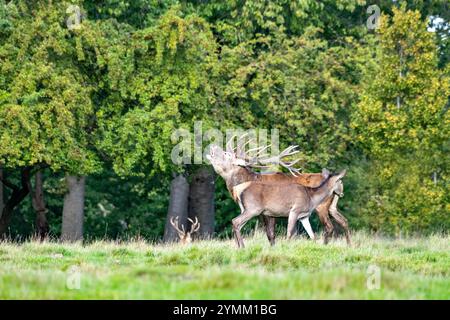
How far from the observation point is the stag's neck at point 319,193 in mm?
20250

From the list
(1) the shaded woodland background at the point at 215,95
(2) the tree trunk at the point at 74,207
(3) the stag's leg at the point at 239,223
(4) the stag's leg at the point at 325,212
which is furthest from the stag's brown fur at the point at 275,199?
(2) the tree trunk at the point at 74,207

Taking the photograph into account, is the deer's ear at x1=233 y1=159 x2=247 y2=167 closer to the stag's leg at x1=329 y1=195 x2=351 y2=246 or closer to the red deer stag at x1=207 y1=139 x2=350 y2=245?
the red deer stag at x1=207 y1=139 x2=350 y2=245

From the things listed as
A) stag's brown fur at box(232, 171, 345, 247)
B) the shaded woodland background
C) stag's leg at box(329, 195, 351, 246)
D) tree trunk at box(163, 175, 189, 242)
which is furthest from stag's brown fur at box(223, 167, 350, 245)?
tree trunk at box(163, 175, 189, 242)

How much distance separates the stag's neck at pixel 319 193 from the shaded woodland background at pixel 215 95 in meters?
4.85

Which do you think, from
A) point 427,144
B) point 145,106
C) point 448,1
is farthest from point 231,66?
point 448,1

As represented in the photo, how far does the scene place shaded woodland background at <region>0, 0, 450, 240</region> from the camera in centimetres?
2419

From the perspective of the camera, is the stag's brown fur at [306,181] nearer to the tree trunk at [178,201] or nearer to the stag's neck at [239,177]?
the stag's neck at [239,177]

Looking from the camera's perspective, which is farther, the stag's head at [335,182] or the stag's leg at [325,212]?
the stag's leg at [325,212]

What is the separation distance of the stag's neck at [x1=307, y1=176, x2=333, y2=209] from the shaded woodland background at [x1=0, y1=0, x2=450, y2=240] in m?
4.85

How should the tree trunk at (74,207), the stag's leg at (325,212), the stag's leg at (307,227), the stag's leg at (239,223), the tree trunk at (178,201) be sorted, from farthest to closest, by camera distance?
the tree trunk at (178,201), the tree trunk at (74,207), the stag's leg at (325,212), the stag's leg at (307,227), the stag's leg at (239,223)

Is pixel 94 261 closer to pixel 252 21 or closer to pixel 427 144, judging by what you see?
pixel 427 144

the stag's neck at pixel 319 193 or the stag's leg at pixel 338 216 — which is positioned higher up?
the stag's neck at pixel 319 193

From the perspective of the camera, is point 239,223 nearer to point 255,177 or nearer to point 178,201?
point 255,177

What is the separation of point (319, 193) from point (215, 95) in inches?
276
